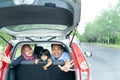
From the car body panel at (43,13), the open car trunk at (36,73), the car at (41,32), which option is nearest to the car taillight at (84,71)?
the car at (41,32)

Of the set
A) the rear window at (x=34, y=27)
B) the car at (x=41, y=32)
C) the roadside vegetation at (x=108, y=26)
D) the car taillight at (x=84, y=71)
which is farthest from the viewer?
the roadside vegetation at (x=108, y=26)

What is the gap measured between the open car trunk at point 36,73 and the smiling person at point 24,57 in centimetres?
9

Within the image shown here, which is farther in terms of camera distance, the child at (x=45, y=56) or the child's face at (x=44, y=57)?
the child's face at (x=44, y=57)

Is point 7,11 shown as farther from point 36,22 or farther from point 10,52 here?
point 10,52

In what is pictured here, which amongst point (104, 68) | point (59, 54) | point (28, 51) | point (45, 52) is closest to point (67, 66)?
point (59, 54)

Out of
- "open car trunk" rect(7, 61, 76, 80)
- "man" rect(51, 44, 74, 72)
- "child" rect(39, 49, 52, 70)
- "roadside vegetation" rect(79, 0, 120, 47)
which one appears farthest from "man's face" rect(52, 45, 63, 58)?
"roadside vegetation" rect(79, 0, 120, 47)

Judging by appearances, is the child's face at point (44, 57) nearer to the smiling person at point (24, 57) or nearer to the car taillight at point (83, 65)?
the smiling person at point (24, 57)

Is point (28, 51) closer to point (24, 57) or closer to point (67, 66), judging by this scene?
point (24, 57)

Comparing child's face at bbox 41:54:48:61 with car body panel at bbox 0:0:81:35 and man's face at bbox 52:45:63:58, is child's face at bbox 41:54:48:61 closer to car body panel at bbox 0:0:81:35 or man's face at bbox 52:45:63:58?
man's face at bbox 52:45:63:58

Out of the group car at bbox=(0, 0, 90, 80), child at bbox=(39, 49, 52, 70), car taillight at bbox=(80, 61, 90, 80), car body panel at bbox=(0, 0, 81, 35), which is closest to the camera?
car body panel at bbox=(0, 0, 81, 35)

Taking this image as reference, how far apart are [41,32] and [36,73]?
25.5 inches

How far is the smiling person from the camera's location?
6188 mm

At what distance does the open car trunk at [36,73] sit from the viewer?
6180 millimetres

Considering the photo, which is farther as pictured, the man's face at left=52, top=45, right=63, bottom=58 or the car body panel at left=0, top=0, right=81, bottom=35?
the man's face at left=52, top=45, right=63, bottom=58
